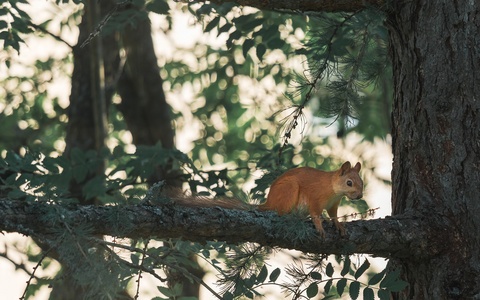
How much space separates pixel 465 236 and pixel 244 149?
5.33 m

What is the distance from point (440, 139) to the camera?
2.79 m

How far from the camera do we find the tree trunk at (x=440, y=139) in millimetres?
2666

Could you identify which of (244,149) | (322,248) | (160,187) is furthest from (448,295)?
(244,149)

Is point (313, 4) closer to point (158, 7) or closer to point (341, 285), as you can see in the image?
point (341, 285)

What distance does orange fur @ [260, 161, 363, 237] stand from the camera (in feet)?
9.44

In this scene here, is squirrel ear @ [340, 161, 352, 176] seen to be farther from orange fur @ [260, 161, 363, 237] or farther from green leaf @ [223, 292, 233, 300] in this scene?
green leaf @ [223, 292, 233, 300]

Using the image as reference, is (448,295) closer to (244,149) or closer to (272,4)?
(272,4)

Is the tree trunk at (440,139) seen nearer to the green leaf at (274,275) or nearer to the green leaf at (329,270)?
the green leaf at (329,270)

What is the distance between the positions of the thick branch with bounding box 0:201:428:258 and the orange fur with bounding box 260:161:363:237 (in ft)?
0.99

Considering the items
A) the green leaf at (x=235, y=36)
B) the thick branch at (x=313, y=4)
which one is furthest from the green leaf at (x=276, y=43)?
the thick branch at (x=313, y=4)

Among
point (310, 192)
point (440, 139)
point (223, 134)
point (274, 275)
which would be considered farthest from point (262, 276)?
point (223, 134)

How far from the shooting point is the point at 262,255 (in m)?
2.76

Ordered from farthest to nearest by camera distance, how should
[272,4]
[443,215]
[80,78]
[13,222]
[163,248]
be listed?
[80,78] < [163,248] < [272,4] < [443,215] < [13,222]

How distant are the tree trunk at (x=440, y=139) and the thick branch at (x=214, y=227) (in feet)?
0.43
